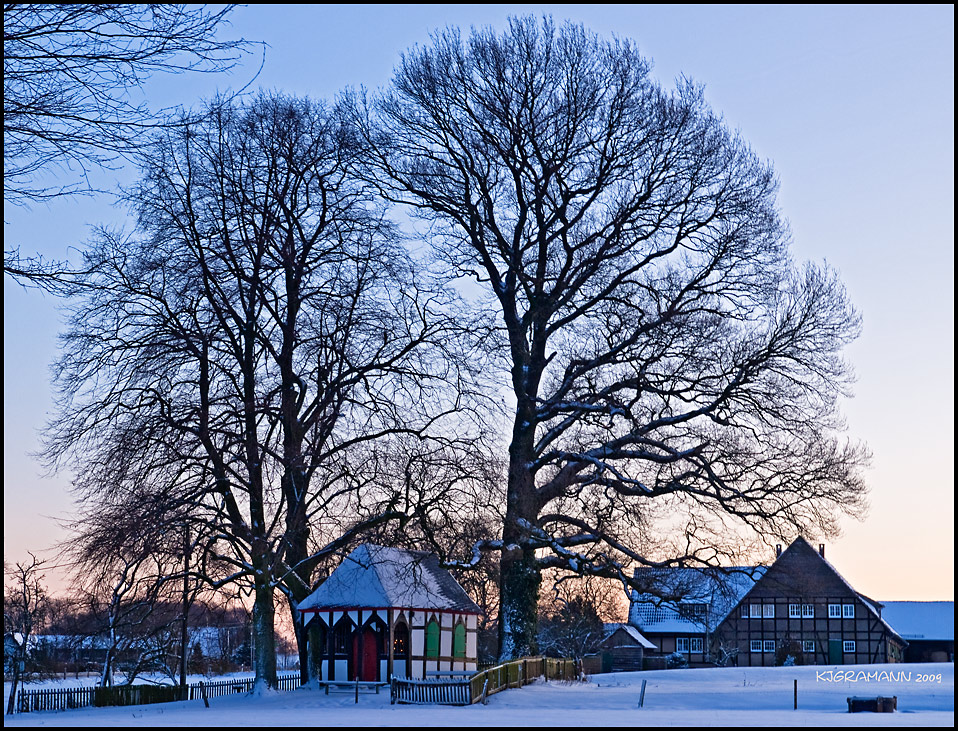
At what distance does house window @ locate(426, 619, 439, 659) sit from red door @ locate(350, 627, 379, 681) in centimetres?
166

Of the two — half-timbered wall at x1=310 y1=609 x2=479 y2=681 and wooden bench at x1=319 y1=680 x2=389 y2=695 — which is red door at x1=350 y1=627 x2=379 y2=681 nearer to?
half-timbered wall at x1=310 y1=609 x2=479 y2=681

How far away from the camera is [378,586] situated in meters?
29.6

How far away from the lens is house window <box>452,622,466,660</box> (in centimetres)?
3133

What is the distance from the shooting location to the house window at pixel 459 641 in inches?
1233

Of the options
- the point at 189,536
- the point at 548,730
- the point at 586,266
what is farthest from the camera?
the point at 586,266

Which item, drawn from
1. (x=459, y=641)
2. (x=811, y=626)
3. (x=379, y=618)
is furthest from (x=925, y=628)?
(x=379, y=618)

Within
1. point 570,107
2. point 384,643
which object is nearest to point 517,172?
point 570,107

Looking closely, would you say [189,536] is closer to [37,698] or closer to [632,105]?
[37,698]

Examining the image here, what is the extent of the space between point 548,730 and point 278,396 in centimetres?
1289

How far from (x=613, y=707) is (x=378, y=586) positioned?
7.74 meters

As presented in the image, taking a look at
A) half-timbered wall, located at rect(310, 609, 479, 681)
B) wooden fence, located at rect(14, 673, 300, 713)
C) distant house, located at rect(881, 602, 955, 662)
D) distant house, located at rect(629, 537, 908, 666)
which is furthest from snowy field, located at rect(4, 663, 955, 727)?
distant house, located at rect(881, 602, 955, 662)

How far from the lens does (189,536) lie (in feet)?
83.7

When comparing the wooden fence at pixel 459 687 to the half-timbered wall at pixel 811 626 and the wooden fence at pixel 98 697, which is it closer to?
the wooden fence at pixel 98 697

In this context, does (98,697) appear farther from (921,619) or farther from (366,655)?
(921,619)
